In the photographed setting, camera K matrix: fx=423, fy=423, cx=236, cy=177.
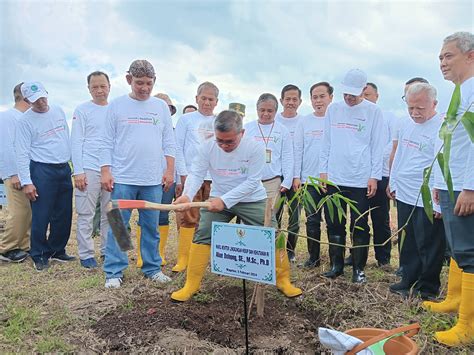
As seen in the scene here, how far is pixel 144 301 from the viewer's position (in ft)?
11.0

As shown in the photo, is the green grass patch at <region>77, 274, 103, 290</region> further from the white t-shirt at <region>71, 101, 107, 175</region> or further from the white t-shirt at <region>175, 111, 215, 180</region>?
the white t-shirt at <region>175, 111, 215, 180</region>

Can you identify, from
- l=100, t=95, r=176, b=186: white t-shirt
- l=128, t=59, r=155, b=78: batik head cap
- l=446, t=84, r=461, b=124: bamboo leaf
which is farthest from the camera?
l=100, t=95, r=176, b=186: white t-shirt

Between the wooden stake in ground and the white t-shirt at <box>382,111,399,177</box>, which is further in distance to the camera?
the white t-shirt at <box>382,111,399,177</box>

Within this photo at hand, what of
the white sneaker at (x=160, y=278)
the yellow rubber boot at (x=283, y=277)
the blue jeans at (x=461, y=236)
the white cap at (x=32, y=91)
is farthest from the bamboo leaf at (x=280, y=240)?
the white cap at (x=32, y=91)

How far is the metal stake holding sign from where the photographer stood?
7.91ft

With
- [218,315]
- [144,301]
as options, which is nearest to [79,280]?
[144,301]

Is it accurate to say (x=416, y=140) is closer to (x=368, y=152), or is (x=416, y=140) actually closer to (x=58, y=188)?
(x=368, y=152)

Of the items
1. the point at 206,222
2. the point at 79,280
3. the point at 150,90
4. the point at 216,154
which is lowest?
the point at 79,280

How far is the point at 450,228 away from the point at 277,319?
1329mm

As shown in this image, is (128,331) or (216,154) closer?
(128,331)

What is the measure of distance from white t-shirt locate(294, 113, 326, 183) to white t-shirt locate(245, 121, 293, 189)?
0.23 m

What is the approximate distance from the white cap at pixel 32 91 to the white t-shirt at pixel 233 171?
7.49 ft

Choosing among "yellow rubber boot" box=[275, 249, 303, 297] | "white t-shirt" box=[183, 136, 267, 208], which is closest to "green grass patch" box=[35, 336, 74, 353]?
"white t-shirt" box=[183, 136, 267, 208]

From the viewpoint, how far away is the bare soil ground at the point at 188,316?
107 inches
